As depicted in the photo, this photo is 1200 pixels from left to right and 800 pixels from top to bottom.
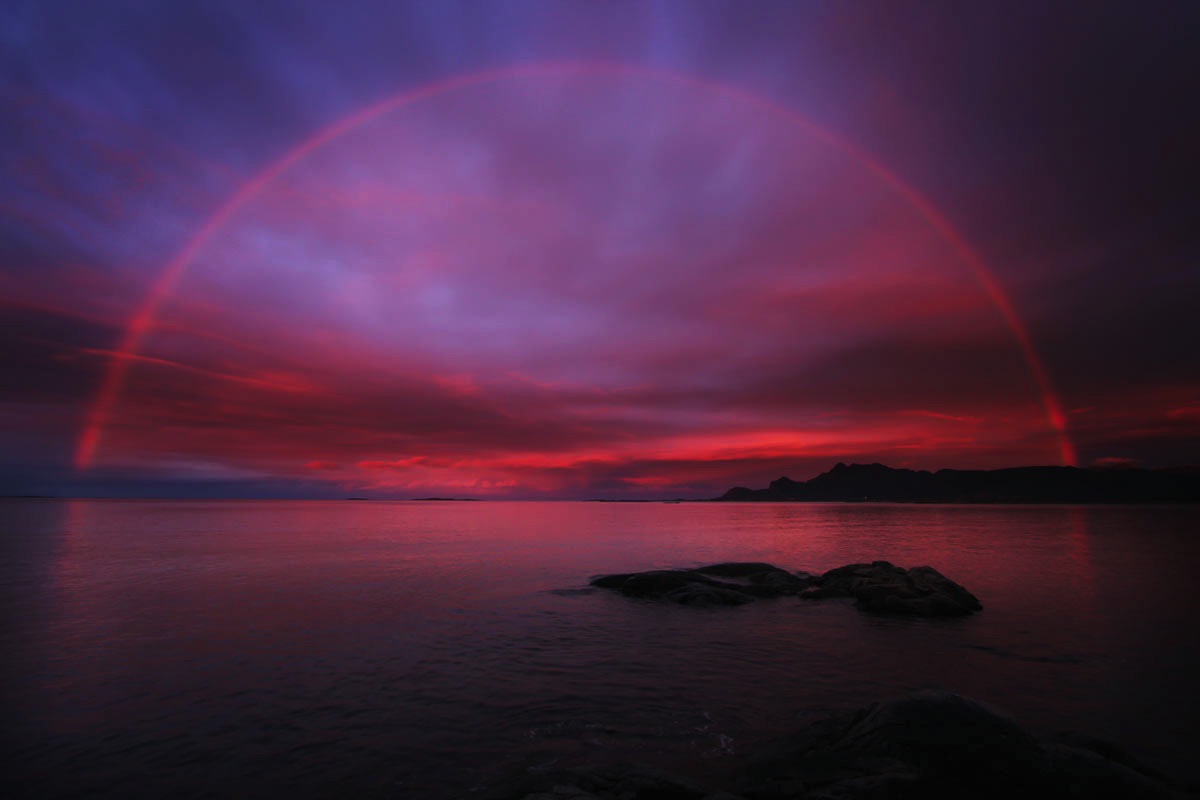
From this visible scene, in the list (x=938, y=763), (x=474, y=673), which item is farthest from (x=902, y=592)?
(x=474, y=673)

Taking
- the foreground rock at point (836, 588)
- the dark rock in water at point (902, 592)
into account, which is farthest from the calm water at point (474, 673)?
the foreground rock at point (836, 588)

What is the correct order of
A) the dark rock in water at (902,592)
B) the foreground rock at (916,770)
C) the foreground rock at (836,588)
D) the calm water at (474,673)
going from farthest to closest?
the foreground rock at (836,588)
the dark rock in water at (902,592)
the calm water at (474,673)
the foreground rock at (916,770)

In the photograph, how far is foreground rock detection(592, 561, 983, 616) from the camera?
27438 millimetres

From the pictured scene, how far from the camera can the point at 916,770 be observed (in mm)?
9742

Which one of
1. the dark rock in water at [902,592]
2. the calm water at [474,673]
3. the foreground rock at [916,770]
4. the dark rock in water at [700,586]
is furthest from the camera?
the dark rock in water at [700,586]

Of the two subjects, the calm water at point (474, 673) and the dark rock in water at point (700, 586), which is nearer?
the calm water at point (474, 673)

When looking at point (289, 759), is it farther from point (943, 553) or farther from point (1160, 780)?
point (943, 553)

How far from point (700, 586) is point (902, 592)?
10288mm

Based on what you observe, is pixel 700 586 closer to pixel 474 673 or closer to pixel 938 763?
pixel 474 673

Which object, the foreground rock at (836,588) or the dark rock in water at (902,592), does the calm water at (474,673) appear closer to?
the dark rock in water at (902,592)

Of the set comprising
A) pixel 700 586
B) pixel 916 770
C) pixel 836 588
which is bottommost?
pixel 836 588

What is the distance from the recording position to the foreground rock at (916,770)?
9.20 metres

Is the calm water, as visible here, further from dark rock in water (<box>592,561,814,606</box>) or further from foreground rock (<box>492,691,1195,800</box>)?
dark rock in water (<box>592,561,814,606</box>)

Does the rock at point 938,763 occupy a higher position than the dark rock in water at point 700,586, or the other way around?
the rock at point 938,763
